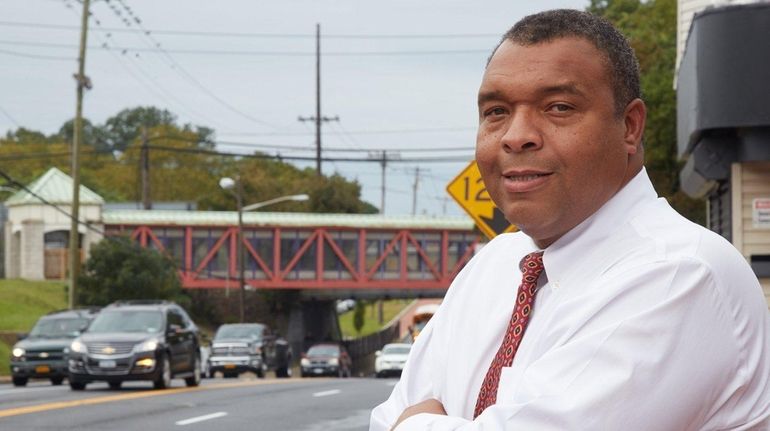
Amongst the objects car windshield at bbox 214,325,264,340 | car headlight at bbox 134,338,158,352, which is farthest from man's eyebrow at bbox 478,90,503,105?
car windshield at bbox 214,325,264,340

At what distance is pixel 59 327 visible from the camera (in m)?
38.1

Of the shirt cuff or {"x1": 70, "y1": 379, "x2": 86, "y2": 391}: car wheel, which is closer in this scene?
the shirt cuff

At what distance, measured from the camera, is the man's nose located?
2545 millimetres

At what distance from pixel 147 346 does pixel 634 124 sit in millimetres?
25935

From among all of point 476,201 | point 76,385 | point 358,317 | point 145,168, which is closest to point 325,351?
point 145,168

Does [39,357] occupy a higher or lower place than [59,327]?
lower

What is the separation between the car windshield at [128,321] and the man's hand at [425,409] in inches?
1046

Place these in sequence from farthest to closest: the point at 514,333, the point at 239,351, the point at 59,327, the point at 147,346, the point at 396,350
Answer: the point at 396,350 < the point at 239,351 < the point at 59,327 < the point at 147,346 < the point at 514,333

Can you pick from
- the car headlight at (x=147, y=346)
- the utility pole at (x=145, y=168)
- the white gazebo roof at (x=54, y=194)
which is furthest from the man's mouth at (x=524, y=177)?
the white gazebo roof at (x=54, y=194)

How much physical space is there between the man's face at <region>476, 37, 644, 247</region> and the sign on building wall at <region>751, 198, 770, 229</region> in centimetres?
1676

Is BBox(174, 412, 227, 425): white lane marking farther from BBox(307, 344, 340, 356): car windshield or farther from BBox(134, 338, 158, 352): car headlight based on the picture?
BBox(307, 344, 340, 356): car windshield

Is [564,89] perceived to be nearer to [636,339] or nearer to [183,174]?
[636,339]

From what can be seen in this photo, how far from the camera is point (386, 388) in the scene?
91.4ft

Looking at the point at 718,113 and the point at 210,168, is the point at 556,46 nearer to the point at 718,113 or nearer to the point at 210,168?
the point at 718,113
